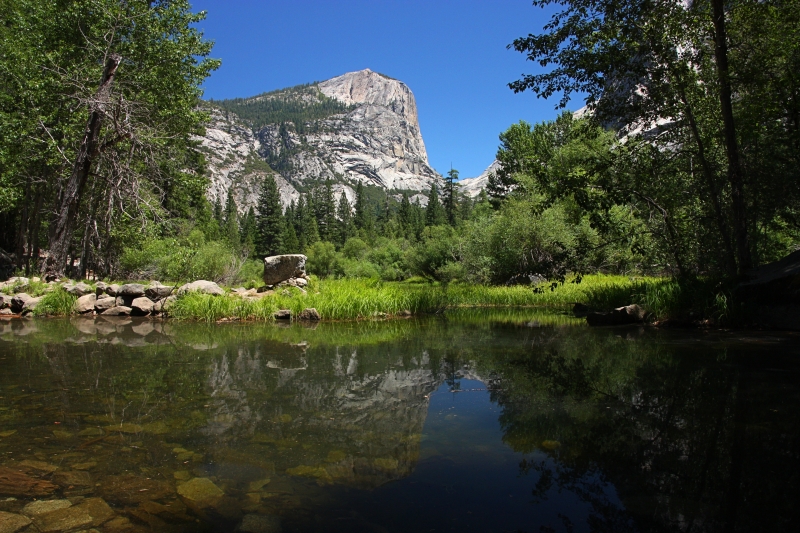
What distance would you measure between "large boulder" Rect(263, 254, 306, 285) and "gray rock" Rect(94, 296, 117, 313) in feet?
17.2

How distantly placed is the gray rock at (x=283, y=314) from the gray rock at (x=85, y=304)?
5336 millimetres

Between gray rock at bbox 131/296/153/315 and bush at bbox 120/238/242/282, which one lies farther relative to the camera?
bush at bbox 120/238/242/282

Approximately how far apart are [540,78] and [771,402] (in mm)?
8837

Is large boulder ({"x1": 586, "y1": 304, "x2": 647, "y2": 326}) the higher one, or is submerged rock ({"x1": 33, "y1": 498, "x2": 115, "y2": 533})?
large boulder ({"x1": 586, "y1": 304, "x2": 647, "y2": 326})

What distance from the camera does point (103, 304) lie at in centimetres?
1293

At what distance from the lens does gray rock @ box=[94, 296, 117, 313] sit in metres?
12.9

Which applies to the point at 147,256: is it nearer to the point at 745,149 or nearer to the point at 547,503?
the point at 547,503

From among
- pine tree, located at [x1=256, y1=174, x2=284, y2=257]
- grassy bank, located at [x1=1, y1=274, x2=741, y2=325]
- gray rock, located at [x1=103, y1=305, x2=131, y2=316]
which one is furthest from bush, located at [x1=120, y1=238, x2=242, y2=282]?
pine tree, located at [x1=256, y1=174, x2=284, y2=257]

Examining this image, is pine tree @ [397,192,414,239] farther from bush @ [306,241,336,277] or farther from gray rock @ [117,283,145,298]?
gray rock @ [117,283,145,298]

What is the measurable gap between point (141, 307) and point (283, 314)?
159 inches

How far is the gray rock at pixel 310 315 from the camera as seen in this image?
12.6 m

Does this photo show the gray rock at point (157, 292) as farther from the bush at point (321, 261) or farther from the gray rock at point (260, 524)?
the bush at point (321, 261)

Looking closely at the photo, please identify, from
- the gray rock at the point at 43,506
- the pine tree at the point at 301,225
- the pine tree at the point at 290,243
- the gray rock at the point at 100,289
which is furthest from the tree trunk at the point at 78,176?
the pine tree at the point at 301,225

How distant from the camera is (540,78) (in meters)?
10.9
